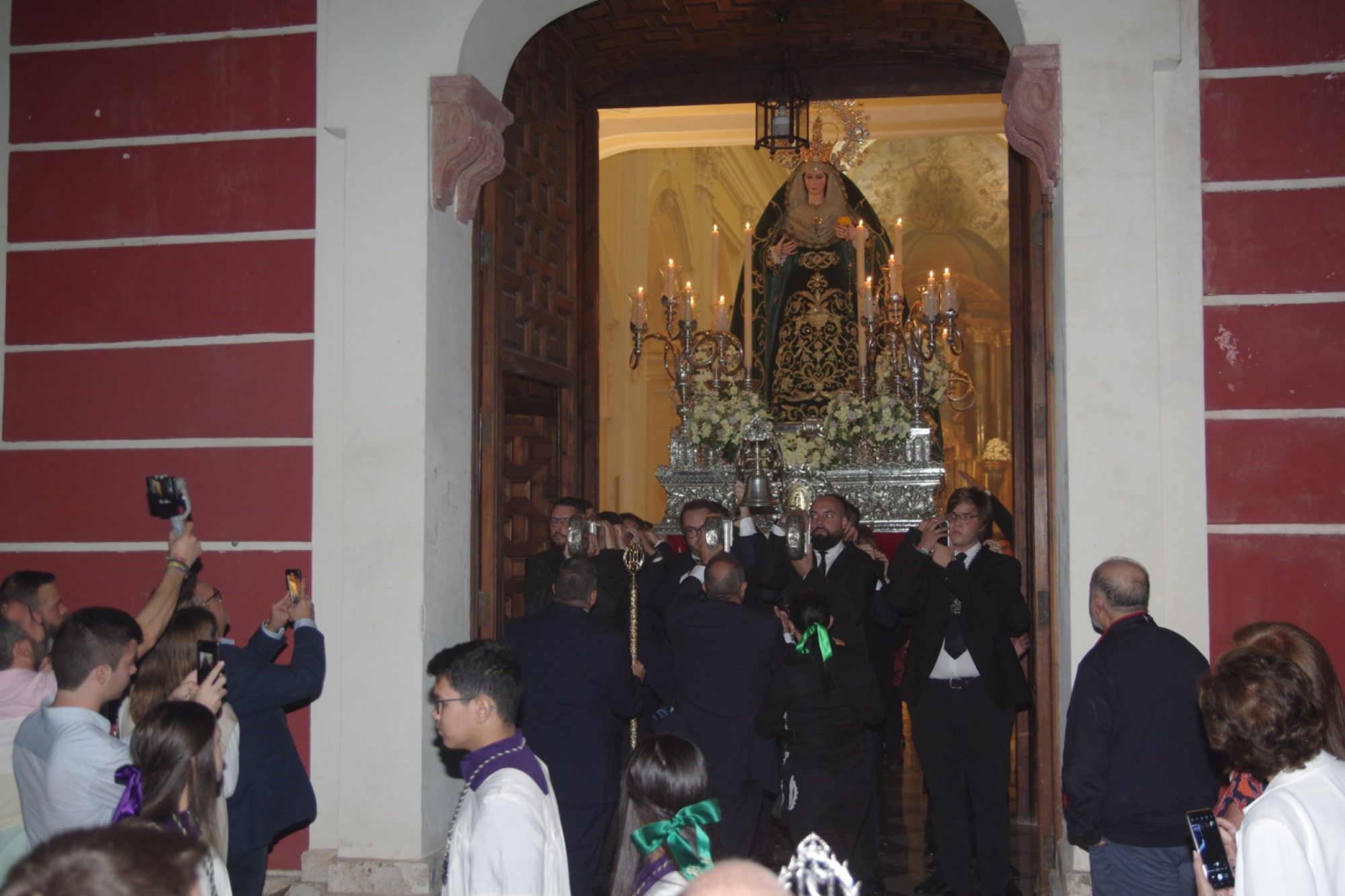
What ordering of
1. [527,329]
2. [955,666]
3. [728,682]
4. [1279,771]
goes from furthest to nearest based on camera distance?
[527,329]
[955,666]
[728,682]
[1279,771]

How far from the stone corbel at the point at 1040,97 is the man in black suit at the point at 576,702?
2.72 meters

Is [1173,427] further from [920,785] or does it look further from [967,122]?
[967,122]

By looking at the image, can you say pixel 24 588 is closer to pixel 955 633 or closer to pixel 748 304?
pixel 955 633

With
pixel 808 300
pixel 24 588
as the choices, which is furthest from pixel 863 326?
pixel 24 588

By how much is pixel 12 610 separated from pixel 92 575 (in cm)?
211

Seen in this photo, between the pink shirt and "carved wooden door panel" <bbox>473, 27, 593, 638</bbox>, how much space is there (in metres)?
2.57

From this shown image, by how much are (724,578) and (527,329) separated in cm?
228

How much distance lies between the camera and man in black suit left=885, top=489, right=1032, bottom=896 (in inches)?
226

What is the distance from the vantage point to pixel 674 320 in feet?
30.0

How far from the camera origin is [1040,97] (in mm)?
5457

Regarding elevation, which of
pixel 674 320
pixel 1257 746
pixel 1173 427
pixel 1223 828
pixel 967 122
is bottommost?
pixel 1223 828

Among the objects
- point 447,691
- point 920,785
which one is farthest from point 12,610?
point 920,785

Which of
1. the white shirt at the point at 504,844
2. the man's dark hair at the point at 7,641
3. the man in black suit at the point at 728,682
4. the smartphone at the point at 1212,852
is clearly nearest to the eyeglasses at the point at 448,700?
the white shirt at the point at 504,844

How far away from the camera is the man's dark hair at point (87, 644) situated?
3232 millimetres
